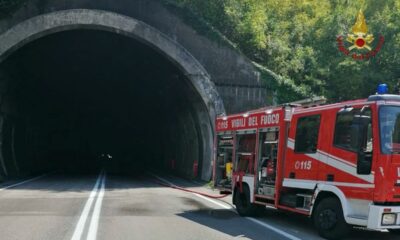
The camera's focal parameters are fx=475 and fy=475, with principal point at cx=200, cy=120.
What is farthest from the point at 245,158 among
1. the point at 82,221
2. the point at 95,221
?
the point at 82,221

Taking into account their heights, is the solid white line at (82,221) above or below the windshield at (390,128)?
below

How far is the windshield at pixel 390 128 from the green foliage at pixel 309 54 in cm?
1655

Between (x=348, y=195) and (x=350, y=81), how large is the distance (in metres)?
19.7

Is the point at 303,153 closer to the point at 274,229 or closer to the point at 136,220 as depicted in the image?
the point at 274,229

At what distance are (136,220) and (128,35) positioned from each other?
47.6 ft

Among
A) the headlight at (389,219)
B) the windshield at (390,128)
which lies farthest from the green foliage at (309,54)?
the headlight at (389,219)

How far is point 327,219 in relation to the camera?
9453mm

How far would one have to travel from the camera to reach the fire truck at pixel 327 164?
8.52 metres

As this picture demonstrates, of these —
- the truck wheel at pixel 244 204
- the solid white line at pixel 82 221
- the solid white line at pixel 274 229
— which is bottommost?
the solid white line at pixel 82 221

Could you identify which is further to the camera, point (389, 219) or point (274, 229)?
point (274, 229)

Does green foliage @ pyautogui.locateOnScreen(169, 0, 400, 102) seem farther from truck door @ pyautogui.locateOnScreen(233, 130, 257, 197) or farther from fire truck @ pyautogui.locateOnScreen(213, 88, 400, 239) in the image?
fire truck @ pyautogui.locateOnScreen(213, 88, 400, 239)

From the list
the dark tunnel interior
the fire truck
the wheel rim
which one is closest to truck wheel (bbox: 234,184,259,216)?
the fire truck

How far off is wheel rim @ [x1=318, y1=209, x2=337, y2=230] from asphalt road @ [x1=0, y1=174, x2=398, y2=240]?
1.35 feet

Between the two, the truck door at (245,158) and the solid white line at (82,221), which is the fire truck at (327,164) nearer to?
the truck door at (245,158)
